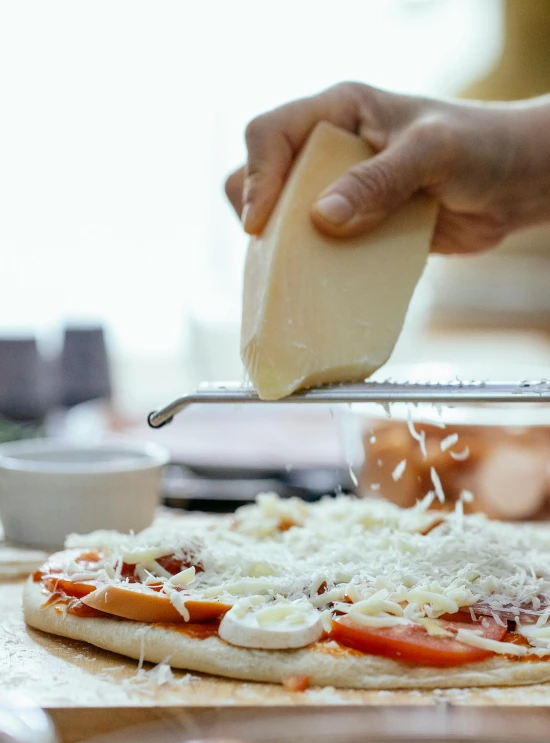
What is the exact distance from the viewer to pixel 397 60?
6910 mm

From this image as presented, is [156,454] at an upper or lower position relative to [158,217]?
lower

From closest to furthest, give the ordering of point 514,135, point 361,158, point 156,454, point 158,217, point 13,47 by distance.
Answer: point 361,158
point 514,135
point 156,454
point 13,47
point 158,217

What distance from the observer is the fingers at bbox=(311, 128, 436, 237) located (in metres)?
1.52

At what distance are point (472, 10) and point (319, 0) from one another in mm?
1234

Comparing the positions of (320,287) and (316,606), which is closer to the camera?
(316,606)

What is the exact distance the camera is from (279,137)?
5.66ft

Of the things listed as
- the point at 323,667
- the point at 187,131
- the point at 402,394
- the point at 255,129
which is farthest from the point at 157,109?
the point at 323,667

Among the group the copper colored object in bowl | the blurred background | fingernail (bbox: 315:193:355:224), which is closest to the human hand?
fingernail (bbox: 315:193:355:224)

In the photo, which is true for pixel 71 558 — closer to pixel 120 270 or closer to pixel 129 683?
pixel 129 683

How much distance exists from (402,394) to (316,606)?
36 centimetres

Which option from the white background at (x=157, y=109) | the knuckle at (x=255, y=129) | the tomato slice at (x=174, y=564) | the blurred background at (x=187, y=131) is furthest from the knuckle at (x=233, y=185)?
the white background at (x=157, y=109)

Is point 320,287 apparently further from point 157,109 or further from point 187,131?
point 187,131

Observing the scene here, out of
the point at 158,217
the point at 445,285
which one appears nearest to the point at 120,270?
the point at 158,217

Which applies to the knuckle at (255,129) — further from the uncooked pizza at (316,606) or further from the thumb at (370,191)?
the uncooked pizza at (316,606)
